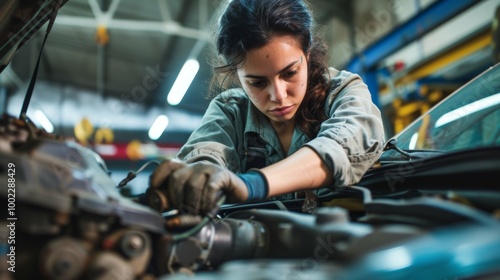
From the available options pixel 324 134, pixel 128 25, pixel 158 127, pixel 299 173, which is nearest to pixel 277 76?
pixel 324 134

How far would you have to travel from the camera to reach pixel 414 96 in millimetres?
4258

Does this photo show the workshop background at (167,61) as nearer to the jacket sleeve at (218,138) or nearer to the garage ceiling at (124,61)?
the garage ceiling at (124,61)

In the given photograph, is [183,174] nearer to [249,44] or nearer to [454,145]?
[249,44]

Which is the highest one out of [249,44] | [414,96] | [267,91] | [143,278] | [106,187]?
[414,96]

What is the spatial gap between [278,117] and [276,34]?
0.28 m

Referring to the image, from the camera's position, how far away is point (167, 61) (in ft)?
28.0

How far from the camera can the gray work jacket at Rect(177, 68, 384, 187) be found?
3.43 feet

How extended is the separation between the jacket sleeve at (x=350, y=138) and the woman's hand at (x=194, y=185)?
0.94 ft

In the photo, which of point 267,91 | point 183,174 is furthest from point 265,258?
point 267,91

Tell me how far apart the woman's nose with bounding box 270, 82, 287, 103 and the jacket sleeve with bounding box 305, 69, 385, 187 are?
6.6 inches

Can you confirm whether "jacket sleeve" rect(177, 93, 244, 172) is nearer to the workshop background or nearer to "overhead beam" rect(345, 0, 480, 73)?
the workshop background

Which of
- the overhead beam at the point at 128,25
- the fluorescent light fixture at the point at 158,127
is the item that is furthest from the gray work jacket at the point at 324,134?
the fluorescent light fixture at the point at 158,127

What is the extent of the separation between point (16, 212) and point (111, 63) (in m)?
8.55

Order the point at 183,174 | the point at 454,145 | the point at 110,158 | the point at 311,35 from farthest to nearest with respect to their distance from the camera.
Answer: the point at 110,158, the point at 311,35, the point at 454,145, the point at 183,174
